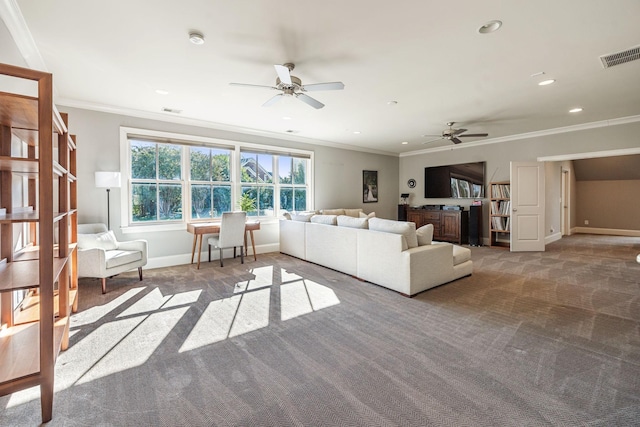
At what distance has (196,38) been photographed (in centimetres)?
251

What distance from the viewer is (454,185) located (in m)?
7.59

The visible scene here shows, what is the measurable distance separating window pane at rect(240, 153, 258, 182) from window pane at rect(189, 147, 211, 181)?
67 centimetres

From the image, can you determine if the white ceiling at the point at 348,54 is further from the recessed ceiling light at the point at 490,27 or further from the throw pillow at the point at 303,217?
the throw pillow at the point at 303,217

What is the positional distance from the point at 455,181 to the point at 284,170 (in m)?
4.51

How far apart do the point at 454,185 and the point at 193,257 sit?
21.4 ft

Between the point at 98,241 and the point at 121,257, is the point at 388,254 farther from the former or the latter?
the point at 98,241

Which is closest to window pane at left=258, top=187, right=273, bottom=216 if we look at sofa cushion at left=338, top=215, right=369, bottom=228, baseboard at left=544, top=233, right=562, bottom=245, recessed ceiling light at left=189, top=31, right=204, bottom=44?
sofa cushion at left=338, top=215, right=369, bottom=228

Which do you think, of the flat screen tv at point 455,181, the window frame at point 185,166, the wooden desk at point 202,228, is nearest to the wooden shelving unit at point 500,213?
the flat screen tv at point 455,181

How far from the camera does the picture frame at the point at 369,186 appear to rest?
811 cm

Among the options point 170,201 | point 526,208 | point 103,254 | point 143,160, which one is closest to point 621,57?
point 526,208

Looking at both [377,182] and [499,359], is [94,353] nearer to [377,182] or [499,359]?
[499,359]

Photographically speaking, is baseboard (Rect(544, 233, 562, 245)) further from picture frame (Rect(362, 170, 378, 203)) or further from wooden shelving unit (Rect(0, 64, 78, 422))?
wooden shelving unit (Rect(0, 64, 78, 422))

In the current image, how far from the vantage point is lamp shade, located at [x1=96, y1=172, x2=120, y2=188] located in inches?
162

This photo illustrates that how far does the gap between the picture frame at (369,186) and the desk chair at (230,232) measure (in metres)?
4.10
